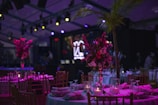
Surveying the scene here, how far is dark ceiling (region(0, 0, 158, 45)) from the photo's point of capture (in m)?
12.6

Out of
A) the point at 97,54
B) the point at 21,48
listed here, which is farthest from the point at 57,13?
the point at 97,54

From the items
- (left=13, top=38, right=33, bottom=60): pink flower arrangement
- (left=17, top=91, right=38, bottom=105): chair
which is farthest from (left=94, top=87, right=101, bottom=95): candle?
(left=13, top=38, right=33, bottom=60): pink flower arrangement

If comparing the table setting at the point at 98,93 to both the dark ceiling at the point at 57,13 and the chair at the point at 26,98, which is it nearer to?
the chair at the point at 26,98

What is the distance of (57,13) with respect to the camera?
15.8 meters

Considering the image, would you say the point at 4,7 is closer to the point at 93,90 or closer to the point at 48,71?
the point at 48,71

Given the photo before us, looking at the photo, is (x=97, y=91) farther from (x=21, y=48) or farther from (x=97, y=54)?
(x=21, y=48)

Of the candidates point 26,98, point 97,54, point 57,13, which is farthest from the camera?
point 57,13

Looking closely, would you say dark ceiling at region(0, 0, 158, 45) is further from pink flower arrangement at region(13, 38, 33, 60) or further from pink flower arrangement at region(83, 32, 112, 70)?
pink flower arrangement at region(83, 32, 112, 70)

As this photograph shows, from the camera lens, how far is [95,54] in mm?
4520

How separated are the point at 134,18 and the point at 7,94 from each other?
7.78 m

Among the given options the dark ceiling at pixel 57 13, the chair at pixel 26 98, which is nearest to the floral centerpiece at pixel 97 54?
the chair at pixel 26 98

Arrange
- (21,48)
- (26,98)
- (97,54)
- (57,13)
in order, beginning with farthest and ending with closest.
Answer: (57,13)
(21,48)
(97,54)
(26,98)

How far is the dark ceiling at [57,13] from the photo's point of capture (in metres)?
12.6

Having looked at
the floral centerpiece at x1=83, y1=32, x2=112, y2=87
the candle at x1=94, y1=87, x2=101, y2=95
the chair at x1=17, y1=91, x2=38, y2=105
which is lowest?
the chair at x1=17, y1=91, x2=38, y2=105
